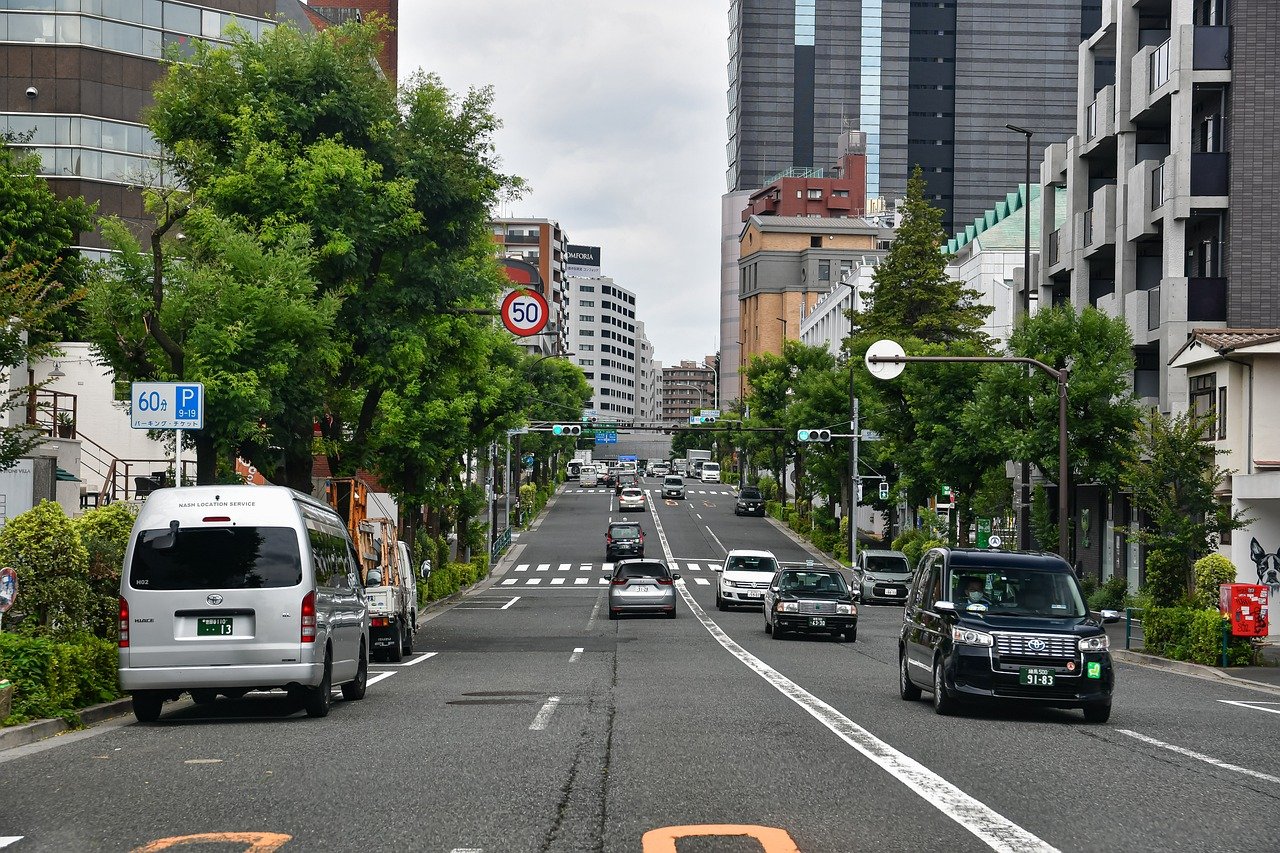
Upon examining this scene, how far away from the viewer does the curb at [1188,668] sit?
2324 centimetres

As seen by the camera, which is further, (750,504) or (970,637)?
(750,504)

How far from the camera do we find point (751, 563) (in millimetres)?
44500

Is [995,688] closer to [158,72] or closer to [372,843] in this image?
[372,843]

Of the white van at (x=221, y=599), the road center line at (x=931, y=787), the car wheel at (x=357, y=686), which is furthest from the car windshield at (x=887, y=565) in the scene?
the white van at (x=221, y=599)

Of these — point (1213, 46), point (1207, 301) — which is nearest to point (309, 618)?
point (1207, 301)

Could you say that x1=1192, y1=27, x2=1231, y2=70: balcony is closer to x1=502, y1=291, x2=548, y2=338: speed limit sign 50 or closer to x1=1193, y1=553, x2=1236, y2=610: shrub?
x1=1193, y1=553, x2=1236, y2=610: shrub

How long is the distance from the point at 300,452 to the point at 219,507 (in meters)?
12.8

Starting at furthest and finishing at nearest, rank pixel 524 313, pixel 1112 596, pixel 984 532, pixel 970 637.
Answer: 1. pixel 984 532
2. pixel 524 313
3. pixel 1112 596
4. pixel 970 637

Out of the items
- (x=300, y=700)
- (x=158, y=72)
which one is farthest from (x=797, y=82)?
(x=300, y=700)

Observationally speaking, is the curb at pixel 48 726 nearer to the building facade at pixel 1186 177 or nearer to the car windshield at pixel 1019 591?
the car windshield at pixel 1019 591

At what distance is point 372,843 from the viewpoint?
319 inches

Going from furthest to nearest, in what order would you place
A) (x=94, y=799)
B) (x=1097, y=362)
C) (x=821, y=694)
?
(x=1097, y=362) → (x=821, y=694) → (x=94, y=799)

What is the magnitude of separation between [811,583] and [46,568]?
776 inches

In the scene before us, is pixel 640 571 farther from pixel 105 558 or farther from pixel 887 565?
pixel 105 558
